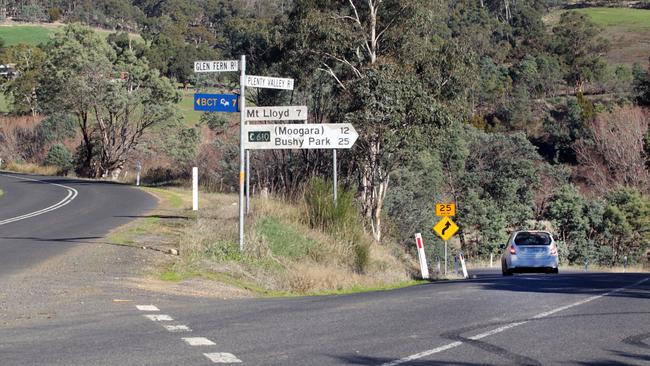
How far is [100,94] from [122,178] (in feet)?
19.2

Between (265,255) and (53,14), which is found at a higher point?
(53,14)

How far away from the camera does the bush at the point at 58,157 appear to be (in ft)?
213

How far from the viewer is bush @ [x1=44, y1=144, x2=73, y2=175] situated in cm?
6479

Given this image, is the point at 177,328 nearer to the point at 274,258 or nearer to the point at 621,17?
the point at 274,258

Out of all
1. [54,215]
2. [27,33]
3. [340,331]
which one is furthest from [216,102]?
[27,33]

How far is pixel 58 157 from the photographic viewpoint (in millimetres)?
65500

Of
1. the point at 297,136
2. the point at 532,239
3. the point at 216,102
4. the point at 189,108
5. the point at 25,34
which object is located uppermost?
the point at 25,34

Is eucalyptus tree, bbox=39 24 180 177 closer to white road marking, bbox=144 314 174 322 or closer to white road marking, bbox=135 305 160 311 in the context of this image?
white road marking, bbox=135 305 160 311

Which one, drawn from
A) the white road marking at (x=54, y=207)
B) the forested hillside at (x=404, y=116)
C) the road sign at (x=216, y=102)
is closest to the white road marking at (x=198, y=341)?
the road sign at (x=216, y=102)

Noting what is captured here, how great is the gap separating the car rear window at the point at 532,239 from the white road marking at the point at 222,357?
59.6 ft

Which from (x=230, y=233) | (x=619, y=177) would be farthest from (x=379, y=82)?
(x=619, y=177)

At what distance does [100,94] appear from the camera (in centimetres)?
5822

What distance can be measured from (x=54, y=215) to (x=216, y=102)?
11695mm

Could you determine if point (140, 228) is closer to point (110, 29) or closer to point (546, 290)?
point (546, 290)
